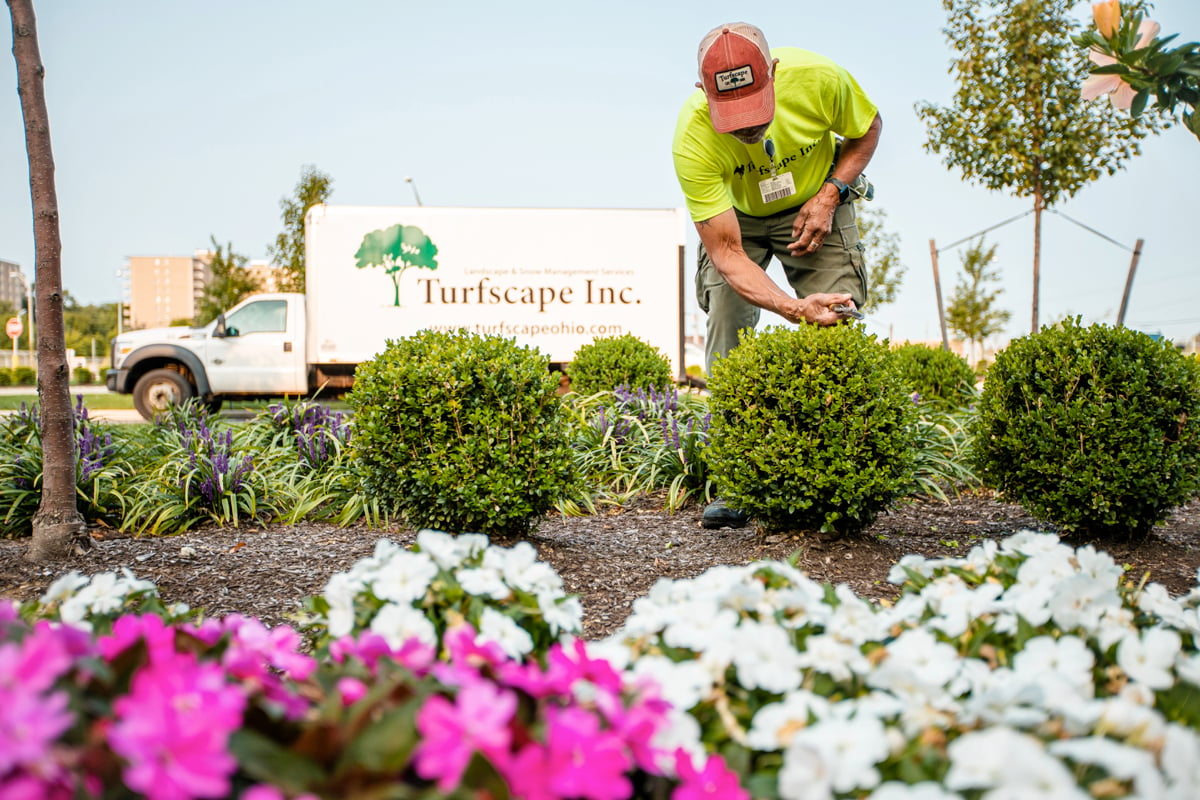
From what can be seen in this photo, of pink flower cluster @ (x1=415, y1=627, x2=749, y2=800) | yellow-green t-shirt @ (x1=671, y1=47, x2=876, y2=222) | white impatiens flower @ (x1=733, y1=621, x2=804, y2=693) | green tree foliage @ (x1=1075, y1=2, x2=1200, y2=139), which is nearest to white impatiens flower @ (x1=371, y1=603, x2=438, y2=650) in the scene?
pink flower cluster @ (x1=415, y1=627, x2=749, y2=800)

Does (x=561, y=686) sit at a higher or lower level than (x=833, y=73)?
lower

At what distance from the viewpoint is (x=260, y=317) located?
41.9ft

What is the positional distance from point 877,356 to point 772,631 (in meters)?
2.71

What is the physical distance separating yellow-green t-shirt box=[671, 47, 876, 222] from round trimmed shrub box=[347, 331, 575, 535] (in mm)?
1146

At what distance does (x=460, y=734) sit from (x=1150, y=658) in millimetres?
836

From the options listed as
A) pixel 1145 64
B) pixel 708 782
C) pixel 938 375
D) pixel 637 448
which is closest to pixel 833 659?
pixel 708 782

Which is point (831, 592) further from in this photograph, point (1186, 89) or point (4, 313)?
point (4, 313)

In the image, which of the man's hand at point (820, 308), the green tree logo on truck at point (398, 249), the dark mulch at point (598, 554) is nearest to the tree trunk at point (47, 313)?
the dark mulch at point (598, 554)

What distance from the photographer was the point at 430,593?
4.15 feet

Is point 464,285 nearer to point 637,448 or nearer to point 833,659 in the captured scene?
point 637,448

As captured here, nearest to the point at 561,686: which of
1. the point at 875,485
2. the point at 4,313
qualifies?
the point at 875,485

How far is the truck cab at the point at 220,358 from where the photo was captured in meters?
12.4

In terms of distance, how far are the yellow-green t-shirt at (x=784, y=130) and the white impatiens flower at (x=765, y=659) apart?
310cm

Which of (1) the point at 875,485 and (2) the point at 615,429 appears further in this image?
(2) the point at 615,429
